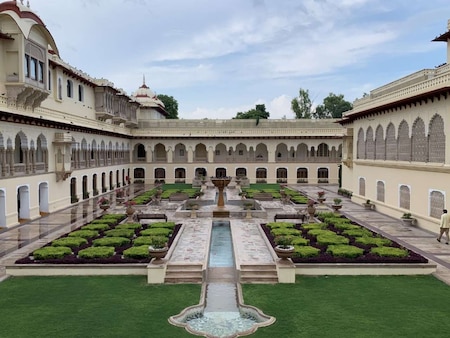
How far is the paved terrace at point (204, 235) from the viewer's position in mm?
15539

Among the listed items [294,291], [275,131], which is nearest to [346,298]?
[294,291]

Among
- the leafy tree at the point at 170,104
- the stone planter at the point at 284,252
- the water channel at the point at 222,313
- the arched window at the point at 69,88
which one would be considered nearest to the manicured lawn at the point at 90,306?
the water channel at the point at 222,313

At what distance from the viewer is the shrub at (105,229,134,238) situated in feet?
60.1

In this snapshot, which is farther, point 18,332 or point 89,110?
point 89,110

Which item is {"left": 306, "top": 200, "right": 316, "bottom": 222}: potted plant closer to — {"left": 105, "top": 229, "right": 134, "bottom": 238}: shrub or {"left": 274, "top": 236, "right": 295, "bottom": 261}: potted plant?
{"left": 274, "top": 236, "right": 295, "bottom": 261}: potted plant

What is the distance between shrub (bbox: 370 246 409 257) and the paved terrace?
121 cm

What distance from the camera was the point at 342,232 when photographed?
19.2m

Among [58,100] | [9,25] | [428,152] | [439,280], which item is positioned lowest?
[439,280]

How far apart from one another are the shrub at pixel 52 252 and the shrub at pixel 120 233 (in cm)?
296

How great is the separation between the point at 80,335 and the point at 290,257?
736 centimetres

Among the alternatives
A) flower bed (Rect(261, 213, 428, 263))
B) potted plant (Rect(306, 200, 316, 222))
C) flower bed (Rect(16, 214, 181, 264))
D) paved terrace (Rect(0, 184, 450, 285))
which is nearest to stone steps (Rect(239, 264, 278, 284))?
paved terrace (Rect(0, 184, 450, 285))

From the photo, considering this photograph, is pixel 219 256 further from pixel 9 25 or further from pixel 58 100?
pixel 58 100

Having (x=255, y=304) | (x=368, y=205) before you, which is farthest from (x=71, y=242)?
(x=368, y=205)

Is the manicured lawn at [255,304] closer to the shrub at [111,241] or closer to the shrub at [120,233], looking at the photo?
the shrub at [111,241]
